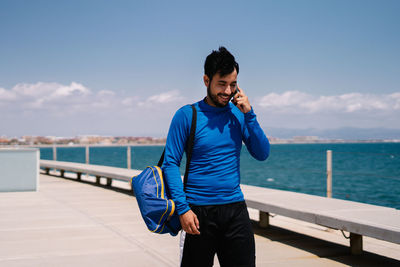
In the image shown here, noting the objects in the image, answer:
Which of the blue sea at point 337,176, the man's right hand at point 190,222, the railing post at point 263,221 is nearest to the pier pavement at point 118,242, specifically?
the railing post at point 263,221

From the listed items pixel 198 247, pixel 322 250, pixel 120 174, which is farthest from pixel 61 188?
pixel 198 247

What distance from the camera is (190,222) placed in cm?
215

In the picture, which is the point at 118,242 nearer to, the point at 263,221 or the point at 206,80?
the point at 263,221

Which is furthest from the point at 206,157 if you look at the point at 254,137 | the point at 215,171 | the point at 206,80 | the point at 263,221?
the point at 263,221

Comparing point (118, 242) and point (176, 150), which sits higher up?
point (176, 150)

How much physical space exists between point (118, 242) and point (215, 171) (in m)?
3.38

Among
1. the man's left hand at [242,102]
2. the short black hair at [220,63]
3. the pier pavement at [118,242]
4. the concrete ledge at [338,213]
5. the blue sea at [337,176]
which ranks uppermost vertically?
the short black hair at [220,63]

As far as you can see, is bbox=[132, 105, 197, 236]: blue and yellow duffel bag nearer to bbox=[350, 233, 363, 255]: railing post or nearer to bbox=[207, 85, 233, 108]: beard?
bbox=[207, 85, 233, 108]: beard

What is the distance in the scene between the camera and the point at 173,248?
5.05 m

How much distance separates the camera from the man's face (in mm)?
2260

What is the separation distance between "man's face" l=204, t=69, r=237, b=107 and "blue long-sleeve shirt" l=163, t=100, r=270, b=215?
0.15 feet

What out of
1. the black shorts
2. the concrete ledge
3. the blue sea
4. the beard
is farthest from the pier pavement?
the beard

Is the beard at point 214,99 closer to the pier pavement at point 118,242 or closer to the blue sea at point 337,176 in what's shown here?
the pier pavement at point 118,242

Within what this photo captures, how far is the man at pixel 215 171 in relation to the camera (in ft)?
7.29
